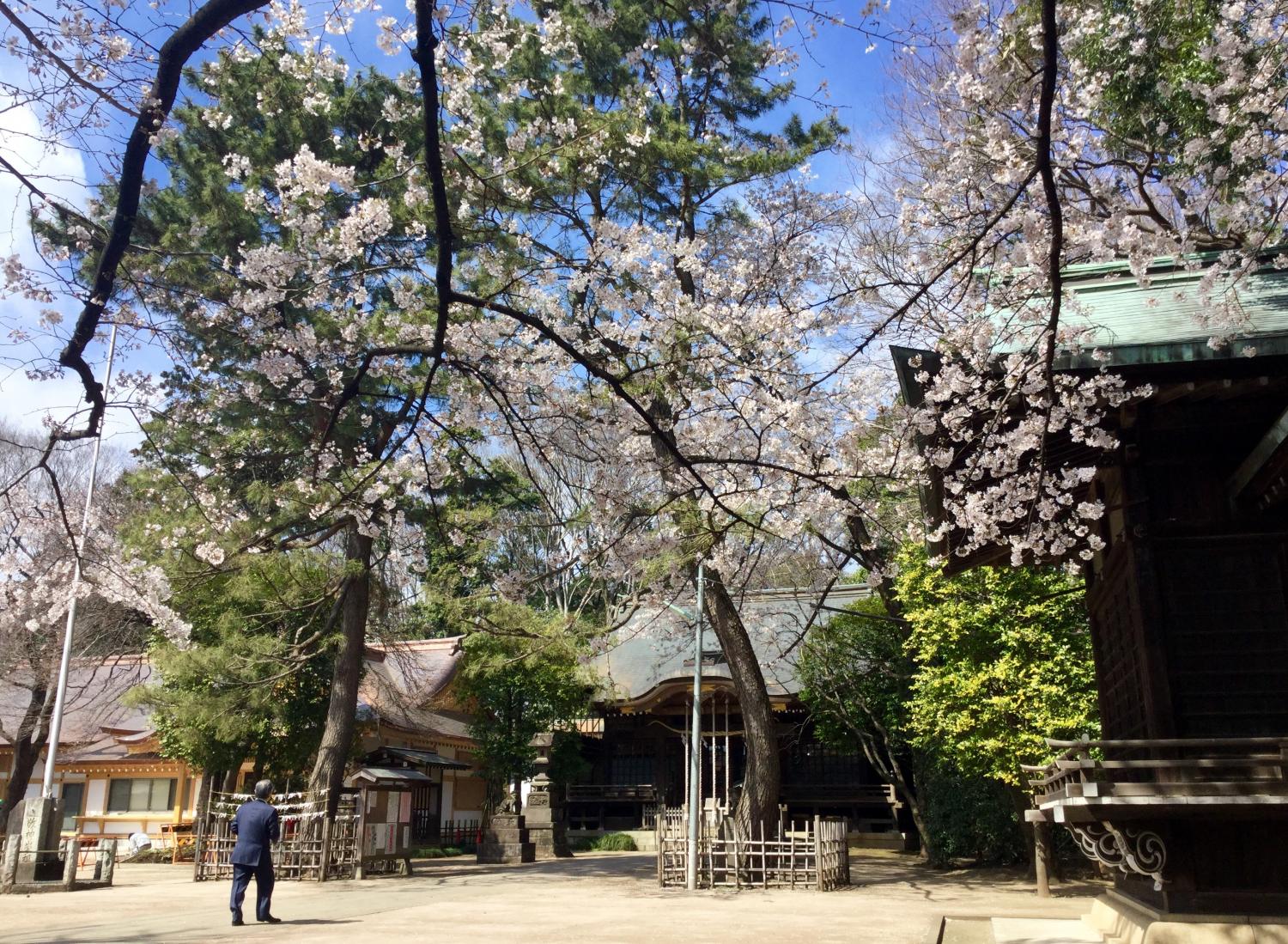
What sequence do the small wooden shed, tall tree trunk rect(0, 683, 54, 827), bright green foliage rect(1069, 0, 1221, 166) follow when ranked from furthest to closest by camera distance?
tall tree trunk rect(0, 683, 54, 827) → the small wooden shed → bright green foliage rect(1069, 0, 1221, 166)

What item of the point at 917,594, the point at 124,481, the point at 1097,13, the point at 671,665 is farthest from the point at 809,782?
the point at 1097,13

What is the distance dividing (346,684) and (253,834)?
296 inches

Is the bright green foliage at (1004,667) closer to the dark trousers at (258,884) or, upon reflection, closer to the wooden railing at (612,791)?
the dark trousers at (258,884)

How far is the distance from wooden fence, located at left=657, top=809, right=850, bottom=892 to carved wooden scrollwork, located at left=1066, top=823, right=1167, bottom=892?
6706 millimetres

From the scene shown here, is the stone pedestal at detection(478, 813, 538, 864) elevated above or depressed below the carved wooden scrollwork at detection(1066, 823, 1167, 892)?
below

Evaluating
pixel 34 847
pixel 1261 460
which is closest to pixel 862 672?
pixel 1261 460

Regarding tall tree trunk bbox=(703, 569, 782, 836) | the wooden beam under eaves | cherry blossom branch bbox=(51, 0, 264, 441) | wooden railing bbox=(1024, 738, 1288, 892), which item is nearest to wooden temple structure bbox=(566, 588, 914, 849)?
tall tree trunk bbox=(703, 569, 782, 836)

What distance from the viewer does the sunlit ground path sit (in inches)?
321

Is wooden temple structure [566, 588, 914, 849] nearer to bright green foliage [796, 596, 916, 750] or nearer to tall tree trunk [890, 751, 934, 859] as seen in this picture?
bright green foliage [796, 596, 916, 750]

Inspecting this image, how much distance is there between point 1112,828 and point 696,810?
7.50m

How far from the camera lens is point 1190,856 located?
567 cm

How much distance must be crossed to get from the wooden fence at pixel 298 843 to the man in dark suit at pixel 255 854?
5.38 metres

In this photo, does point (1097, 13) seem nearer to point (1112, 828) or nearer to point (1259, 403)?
point (1259, 403)

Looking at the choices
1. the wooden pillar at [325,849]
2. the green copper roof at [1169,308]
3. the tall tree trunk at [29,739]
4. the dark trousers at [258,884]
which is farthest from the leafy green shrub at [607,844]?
the green copper roof at [1169,308]
